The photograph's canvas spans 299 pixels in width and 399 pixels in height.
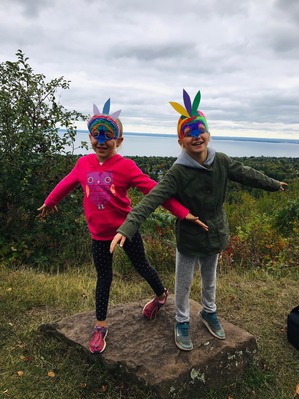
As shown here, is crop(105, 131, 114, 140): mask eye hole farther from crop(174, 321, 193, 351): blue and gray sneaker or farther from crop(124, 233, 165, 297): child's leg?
crop(174, 321, 193, 351): blue and gray sneaker

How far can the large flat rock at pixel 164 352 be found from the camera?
2.63 meters

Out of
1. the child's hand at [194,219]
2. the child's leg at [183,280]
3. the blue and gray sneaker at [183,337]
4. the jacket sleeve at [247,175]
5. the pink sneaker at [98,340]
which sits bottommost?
the pink sneaker at [98,340]

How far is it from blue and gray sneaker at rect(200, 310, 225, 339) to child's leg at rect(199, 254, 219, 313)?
0.05 meters

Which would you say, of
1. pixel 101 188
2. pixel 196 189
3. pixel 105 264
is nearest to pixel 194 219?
pixel 196 189

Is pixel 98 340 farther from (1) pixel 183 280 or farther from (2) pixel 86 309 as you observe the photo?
(2) pixel 86 309

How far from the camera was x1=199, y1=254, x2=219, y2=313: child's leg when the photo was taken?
2.90 meters

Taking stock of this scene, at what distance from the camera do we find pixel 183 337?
291cm

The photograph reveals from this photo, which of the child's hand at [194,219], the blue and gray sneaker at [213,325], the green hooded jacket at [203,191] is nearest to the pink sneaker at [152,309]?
the blue and gray sneaker at [213,325]

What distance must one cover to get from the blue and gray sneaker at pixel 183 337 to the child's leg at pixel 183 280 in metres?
0.04

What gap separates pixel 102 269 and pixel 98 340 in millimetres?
571

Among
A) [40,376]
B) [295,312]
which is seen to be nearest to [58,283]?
[40,376]

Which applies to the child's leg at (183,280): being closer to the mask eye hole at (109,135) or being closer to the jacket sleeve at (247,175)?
the jacket sleeve at (247,175)

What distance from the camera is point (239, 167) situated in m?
2.81

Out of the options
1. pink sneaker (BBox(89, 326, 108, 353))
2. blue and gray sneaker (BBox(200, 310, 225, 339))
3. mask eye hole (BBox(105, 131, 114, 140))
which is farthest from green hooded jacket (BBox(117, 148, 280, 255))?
pink sneaker (BBox(89, 326, 108, 353))
